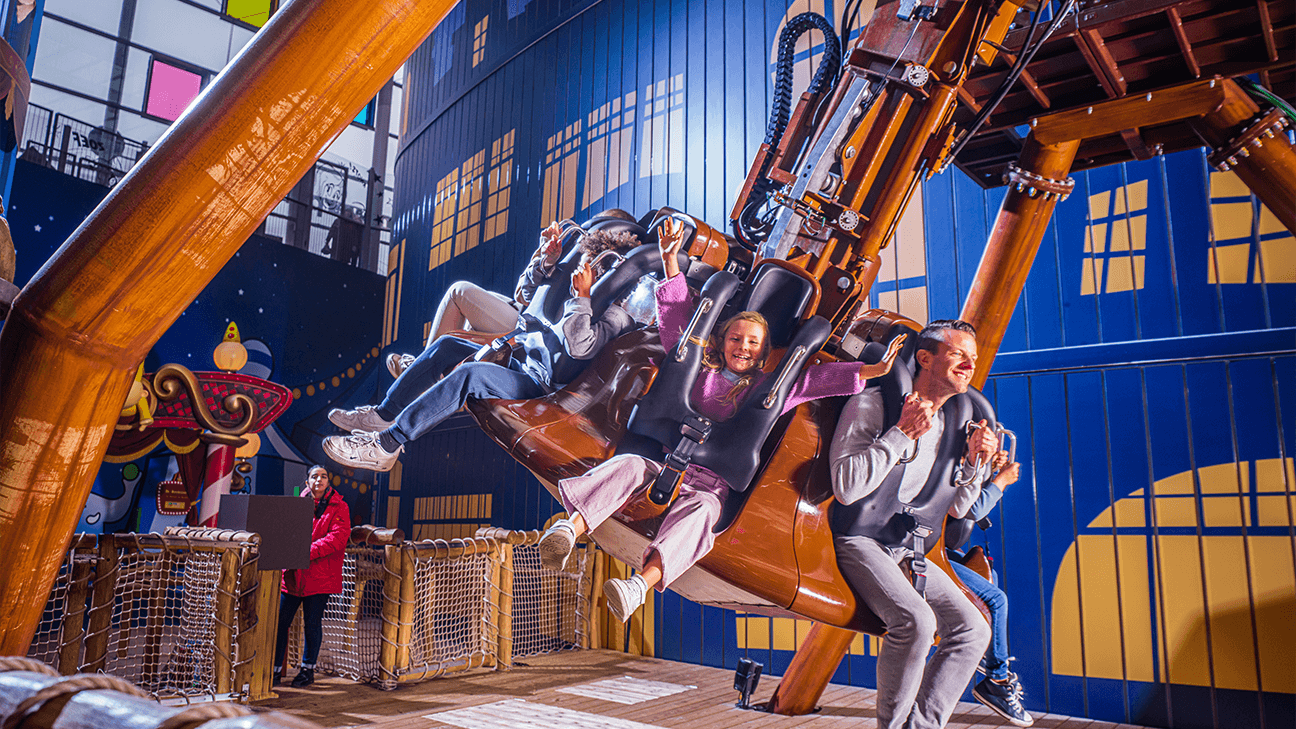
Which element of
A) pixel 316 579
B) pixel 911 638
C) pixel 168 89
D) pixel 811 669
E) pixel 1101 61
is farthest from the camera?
pixel 168 89

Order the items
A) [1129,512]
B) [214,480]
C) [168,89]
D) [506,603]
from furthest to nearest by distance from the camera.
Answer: [168,89], [214,480], [506,603], [1129,512]

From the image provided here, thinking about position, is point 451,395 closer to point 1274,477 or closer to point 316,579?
point 316,579

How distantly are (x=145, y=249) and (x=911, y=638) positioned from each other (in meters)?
2.05

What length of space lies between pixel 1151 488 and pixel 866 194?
230 centimetres

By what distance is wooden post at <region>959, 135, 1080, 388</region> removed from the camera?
2.96m

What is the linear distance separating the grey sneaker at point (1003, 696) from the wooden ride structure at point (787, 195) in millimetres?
569

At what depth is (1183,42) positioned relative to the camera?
248cm

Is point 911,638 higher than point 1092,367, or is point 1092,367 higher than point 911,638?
point 1092,367

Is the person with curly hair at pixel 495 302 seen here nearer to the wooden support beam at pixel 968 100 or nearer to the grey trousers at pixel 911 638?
the wooden support beam at pixel 968 100

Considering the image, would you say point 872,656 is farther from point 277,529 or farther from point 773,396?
point 277,529

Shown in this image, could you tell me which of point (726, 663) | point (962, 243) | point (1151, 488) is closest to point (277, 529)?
point (726, 663)

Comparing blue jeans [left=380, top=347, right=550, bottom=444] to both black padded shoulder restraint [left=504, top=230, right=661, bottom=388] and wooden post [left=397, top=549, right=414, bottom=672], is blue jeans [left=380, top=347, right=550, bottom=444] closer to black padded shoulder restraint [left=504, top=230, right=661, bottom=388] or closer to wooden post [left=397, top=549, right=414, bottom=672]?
black padded shoulder restraint [left=504, top=230, right=661, bottom=388]

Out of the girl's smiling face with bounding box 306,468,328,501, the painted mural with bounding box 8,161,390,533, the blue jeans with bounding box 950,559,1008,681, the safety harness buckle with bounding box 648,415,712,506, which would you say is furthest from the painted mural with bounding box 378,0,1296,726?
the painted mural with bounding box 8,161,390,533

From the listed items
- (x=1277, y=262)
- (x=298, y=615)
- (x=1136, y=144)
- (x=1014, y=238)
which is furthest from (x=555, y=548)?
(x=298, y=615)
